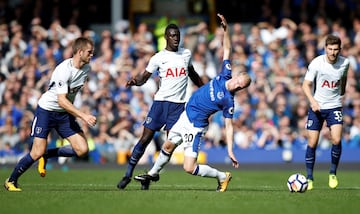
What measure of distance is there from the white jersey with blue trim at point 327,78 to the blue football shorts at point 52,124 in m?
4.09

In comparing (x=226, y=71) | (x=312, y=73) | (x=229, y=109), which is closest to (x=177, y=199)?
(x=229, y=109)

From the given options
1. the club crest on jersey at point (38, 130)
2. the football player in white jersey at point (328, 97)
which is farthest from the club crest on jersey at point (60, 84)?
the football player in white jersey at point (328, 97)

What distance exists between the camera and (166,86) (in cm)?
1457

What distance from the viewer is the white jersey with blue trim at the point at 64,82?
13656 millimetres

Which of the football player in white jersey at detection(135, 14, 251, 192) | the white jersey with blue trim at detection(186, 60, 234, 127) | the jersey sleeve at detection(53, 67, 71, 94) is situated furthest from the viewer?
the jersey sleeve at detection(53, 67, 71, 94)

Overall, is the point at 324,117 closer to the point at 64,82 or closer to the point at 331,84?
the point at 331,84

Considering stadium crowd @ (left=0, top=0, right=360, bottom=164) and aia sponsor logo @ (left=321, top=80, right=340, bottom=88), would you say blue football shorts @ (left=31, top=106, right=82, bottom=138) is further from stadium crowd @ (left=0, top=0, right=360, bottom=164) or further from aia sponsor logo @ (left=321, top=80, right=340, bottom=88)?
stadium crowd @ (left=0, top=0, right=360, bottom=164)

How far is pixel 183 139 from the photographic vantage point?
13.5 m

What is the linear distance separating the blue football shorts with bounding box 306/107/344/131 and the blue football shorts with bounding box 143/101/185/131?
237 cm

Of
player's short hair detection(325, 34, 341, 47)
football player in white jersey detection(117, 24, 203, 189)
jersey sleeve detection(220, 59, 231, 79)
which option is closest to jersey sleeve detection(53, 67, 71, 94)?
football player in white jersey detection(117, 24, 203, 189)

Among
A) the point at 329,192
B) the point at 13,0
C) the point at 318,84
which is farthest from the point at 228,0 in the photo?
the point at 329,192

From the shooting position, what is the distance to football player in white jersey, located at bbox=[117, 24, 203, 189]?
14.5 metres

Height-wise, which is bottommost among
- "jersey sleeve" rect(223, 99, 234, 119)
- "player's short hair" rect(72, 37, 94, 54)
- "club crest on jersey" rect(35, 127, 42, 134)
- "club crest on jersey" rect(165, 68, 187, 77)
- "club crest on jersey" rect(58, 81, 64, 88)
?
"club crest on jersey" rect(35, 127, 42, 134)

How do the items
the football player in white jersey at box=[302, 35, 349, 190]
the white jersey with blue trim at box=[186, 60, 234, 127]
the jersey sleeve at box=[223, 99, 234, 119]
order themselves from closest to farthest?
the jersey sleeve at box=[223, 99, 234, 119]
the white jersey with blue trim at box=[186, 60, 234, 127]
the football player in white jersey at box=[302, 35, 349, 190]
